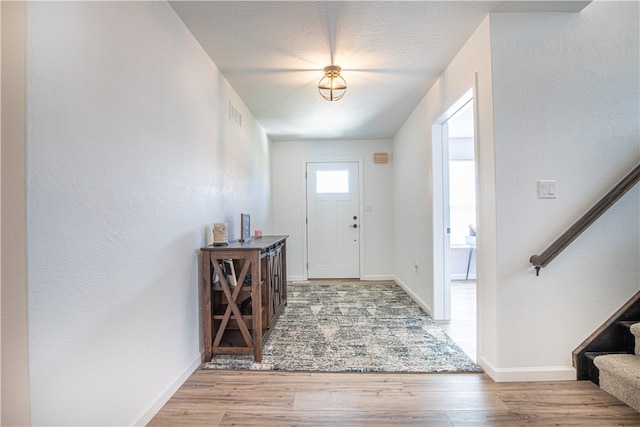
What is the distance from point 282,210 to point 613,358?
13.1 feet

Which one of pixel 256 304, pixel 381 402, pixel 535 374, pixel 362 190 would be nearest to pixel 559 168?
pixel 535 374

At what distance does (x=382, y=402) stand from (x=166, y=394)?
1.19 metres

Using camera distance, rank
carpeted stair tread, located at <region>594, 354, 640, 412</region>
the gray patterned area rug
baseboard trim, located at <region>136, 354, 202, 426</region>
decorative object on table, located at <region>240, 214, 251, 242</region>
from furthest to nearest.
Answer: decorative object on table, located at <region>240, 214, 251, 242</region>
the gray patterned area rug
carpeted stair tread, located at <region>594, 354, 640, 412</region>
baseboard trim, located at <region>136, 354, 202, 426</region>

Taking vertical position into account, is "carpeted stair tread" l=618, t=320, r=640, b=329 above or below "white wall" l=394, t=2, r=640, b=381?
below

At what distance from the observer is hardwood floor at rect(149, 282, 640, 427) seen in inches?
59.0

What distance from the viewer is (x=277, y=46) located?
7.03 ft

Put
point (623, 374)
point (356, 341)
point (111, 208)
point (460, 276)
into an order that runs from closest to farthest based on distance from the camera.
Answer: point (111, 208), point (623, 374), point (356, 341), point (460, 276)

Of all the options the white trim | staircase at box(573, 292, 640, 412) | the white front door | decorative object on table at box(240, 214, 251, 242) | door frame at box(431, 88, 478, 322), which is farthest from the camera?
the white front door

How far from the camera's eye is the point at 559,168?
6.12 ft

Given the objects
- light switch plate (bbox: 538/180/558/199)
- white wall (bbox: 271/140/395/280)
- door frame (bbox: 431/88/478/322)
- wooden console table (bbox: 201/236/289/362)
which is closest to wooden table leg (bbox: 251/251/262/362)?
wooden console table (bbox: 201/236/289/362)

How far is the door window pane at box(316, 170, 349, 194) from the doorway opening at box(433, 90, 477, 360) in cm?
157

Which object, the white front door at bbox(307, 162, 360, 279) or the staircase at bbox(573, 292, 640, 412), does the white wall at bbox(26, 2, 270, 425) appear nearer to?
the staircase at bbox(573, 292, 640, 412)

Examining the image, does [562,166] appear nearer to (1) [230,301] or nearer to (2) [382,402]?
(2) [382,402]

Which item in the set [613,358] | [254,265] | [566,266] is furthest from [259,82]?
[613,358]
